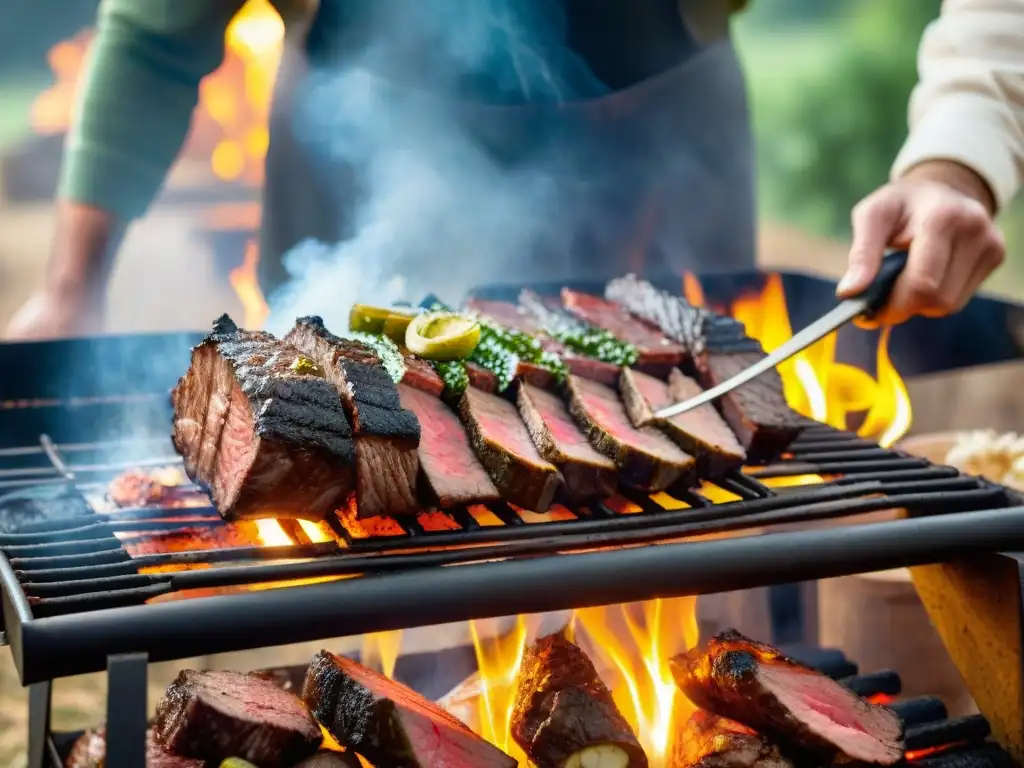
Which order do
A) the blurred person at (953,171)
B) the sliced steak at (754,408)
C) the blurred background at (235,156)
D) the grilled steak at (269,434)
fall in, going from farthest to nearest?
the blurred background at (235,156)
the blurred person at (953,171)
the sliced steak at (754,408)
the grilled steak at (269,434)

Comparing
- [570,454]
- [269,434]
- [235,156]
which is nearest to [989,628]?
[570,454]

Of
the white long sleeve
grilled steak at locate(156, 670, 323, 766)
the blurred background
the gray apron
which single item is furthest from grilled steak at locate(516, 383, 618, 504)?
the blurred background

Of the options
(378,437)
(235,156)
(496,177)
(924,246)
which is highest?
(235,156)

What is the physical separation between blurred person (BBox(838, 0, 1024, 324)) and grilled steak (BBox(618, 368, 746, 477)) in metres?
0.55

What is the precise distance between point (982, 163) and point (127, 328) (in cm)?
980

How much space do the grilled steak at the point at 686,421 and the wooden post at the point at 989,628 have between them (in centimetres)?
72

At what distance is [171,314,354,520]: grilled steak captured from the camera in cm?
237

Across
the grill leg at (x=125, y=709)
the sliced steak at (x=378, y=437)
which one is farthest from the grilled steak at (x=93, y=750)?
the sliced steak at (x=378, y=437)

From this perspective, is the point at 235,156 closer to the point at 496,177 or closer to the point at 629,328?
the point at 496,177

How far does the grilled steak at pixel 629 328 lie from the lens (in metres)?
3.40

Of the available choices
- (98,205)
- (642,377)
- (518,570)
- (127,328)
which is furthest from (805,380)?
(127,328)

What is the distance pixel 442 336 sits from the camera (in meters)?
2.97

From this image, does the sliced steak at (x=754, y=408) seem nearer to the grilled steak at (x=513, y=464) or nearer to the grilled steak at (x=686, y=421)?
the grilled steak at (x=686, y=421)

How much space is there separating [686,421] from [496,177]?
A: 7.54 ft
